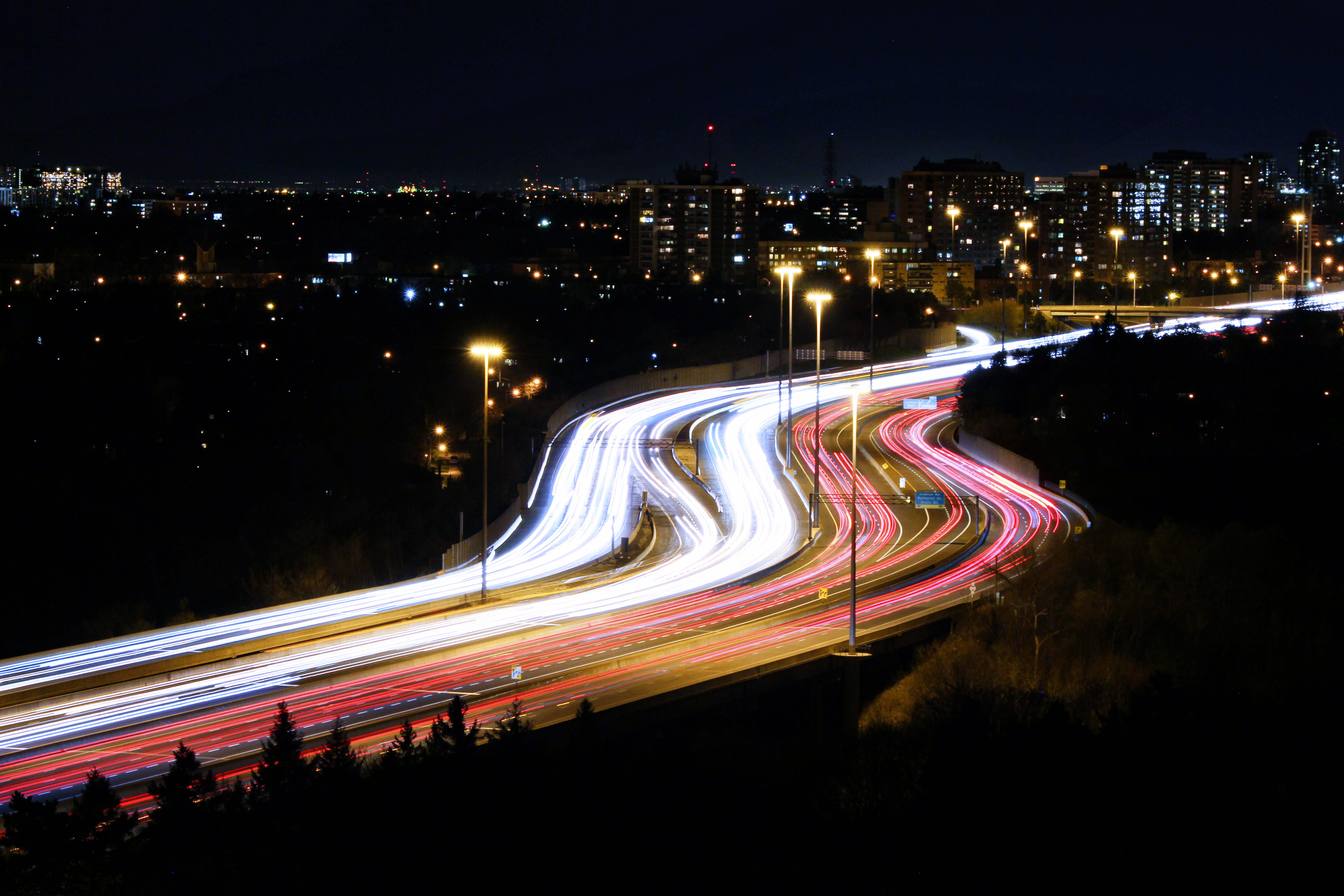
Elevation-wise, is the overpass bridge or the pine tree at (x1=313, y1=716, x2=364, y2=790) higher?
the overpass bridge

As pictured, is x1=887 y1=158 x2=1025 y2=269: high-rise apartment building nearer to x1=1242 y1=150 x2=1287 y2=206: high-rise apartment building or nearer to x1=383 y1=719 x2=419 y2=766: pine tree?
x1=1242 y1=150 x2=1287 y2=206: high-rise apartment building

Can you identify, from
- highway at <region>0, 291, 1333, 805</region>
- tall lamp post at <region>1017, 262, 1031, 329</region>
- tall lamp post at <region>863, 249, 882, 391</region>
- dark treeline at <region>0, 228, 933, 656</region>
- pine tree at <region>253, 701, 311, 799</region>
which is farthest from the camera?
tall lamp post at <region>1017, 262, 1031, 329</region>

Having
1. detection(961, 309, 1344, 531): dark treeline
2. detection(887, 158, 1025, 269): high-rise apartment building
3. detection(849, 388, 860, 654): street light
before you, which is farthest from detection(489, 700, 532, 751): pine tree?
detection(887, 158, 1025, 269): high-rise apartment building

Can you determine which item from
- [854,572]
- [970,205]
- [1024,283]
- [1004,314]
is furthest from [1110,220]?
[854,572]

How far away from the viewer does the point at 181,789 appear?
980cm

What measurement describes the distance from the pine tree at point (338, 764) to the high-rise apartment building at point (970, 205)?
102m

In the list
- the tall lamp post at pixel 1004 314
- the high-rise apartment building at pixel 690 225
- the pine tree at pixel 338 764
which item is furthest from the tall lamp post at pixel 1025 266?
the pine tree at pixel 338 764

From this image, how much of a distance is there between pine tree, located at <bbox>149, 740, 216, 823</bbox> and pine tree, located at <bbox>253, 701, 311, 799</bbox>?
385 millimetres

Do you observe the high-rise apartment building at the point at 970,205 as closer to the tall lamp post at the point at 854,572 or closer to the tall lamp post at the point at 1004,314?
the tall lamp post at the point at 1004,314

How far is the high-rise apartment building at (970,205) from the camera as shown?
110 m

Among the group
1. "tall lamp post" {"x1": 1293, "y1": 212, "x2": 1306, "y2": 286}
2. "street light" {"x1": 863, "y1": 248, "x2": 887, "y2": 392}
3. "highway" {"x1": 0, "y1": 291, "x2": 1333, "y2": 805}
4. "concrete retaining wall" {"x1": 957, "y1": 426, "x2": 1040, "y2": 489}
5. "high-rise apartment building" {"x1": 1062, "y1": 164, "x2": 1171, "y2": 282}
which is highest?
"high-rise apartment building" {"x1": 1062, "y1": 164, "x2": 1171, "y2": 282}

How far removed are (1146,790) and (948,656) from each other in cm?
412

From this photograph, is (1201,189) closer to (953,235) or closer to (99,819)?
(953,235)

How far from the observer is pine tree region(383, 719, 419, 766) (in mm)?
11195
